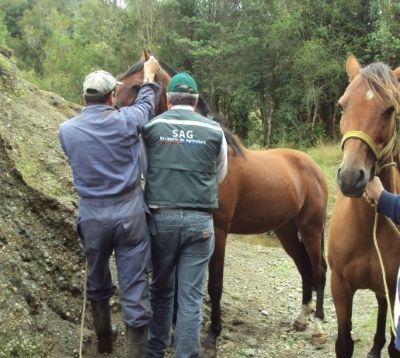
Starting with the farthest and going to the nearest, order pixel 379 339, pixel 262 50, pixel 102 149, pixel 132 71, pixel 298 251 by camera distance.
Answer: pixel 262 50
pixel 298 251
pixel 379 339
pixel 132 71
pixel 102 149

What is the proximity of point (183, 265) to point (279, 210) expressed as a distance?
221 cm

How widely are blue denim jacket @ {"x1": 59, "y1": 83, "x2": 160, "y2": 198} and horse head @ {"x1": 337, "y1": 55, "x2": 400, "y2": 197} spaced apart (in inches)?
52.4

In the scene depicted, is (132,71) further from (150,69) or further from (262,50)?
(262,50)

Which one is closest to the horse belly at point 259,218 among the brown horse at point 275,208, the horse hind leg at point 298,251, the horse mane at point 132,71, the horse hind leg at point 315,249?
the brown horse at point 275,208

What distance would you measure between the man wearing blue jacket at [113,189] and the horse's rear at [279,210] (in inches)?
54.1

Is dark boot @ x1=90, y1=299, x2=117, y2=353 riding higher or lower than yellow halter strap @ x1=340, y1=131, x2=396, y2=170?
lower

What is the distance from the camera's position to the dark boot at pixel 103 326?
11.8ft

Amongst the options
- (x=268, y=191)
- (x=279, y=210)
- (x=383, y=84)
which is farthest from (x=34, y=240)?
(x=383, y=84)

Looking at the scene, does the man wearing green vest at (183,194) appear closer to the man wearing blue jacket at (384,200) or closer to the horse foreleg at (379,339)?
the man wearing blue jacket at (384,200)

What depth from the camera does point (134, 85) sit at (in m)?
4.00

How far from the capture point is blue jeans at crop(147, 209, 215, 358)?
10.6ft

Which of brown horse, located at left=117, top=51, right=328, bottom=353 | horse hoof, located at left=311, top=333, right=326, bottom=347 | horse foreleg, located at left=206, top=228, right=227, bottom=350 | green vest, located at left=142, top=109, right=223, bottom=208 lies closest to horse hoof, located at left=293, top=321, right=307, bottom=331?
brown horse, located at left=117, top=51, right=328, bottom=353

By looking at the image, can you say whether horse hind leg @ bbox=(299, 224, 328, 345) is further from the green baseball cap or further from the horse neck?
the green baseball cap

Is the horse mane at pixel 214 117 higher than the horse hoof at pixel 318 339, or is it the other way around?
the horse mane at pixel 214 117
